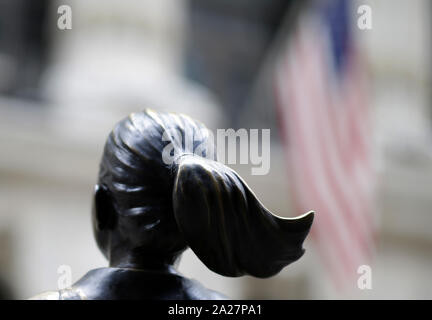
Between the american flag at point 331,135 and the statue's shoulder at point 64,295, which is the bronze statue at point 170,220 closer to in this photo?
the statue's shoulder at point 64,295

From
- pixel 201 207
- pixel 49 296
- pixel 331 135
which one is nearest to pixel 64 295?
pixel 49 296

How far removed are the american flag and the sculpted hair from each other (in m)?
6.14

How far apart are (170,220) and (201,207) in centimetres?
21

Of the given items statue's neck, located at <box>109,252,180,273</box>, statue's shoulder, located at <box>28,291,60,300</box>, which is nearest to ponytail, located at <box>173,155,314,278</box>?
statue's neck, located at <box>109,252,180,273</box>

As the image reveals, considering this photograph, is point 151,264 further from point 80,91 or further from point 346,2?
point 80,91

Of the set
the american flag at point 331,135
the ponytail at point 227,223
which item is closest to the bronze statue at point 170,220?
the ponytail at point 227,223

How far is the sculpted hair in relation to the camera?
7.13 ft

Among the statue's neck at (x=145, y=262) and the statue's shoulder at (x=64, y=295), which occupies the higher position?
the statue's neck at (x=145, y=262)

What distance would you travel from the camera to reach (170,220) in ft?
7.74

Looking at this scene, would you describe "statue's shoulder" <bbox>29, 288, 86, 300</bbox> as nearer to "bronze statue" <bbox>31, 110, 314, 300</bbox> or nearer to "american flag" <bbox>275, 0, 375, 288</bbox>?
"bronze statue" <bbox>31, 110, 314, 300</bbox>

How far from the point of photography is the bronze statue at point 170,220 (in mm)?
2178

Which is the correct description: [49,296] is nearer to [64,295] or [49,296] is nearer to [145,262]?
[64,295]

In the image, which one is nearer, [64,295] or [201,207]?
[201,207]

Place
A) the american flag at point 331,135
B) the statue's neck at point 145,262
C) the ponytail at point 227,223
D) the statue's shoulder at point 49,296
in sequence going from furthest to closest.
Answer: the american flag at point 331,135
the statue's neck at point 145,262
the statue's shoulder at point 49,296
the ponytail at point 227,223
